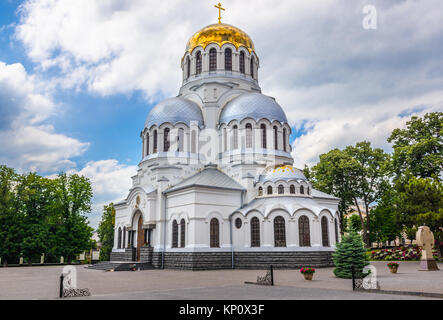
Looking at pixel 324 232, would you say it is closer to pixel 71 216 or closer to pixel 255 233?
pixel 255 233

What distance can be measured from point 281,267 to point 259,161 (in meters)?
8.27

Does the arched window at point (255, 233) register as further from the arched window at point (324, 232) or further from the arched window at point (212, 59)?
the arched window at point (212, 59)

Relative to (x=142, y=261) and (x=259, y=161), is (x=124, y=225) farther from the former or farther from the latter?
(x=259, y=161)

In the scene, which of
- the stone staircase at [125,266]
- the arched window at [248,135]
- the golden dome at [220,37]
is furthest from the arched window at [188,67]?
the stone staircase at [125,266]

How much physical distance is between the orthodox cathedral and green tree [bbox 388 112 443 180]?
7.52m

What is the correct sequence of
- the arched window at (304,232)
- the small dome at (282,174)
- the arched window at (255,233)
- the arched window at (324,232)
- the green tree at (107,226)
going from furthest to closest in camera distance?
the green tree at (107,226) < the small dome at (282,174) < the arched window at (255,233) < the arched window at (324,232) < the arched window at (304,232)

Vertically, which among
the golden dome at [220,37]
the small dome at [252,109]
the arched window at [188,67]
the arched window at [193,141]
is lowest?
the arched window at [193,141]

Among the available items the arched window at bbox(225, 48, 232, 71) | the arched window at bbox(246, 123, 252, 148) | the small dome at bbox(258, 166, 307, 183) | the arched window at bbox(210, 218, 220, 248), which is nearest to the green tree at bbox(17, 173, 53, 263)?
the arched window at bbox(210, 218, 220, 248)

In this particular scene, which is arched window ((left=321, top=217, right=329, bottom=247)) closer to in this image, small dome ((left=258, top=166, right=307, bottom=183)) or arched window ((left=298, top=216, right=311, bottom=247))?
arched window ((left=298, top=216, right=311, bottom=247))

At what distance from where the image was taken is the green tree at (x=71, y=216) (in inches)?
1356

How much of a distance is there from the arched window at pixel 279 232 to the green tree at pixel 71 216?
2034cm

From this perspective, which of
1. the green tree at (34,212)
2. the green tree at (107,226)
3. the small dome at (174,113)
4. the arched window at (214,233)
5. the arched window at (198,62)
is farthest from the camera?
the green tree at (107,226)
